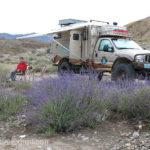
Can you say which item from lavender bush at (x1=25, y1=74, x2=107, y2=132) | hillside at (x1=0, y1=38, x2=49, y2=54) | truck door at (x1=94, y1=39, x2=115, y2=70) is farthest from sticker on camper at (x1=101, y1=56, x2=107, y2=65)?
hillside at (x1=0, y1=38, x2=49, y2=54)

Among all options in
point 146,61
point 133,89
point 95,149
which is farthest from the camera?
point 146,61

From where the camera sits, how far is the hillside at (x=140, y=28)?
55375 mm

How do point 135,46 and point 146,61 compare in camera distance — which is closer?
point 146,61

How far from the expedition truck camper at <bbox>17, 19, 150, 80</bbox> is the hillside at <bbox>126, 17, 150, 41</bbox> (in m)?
43.6

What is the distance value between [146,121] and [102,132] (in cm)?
80

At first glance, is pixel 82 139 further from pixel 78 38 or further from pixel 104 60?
pixel 78 38

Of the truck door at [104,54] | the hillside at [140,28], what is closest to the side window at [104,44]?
the truck door at [104,54]

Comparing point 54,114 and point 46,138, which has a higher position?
point 54,114

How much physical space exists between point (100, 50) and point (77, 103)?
6434 mm

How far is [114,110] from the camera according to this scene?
5.51 metres

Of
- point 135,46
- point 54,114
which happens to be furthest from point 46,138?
point 135,46

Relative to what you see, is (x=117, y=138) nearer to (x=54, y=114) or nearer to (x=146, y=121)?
(x=146, y=121)

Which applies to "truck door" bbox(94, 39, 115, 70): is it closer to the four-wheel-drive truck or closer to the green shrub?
the four-wheel-drive truck

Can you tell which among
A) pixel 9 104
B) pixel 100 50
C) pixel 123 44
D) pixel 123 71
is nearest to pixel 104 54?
pixel 100 50
